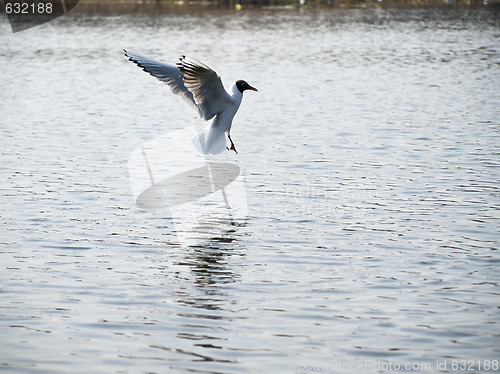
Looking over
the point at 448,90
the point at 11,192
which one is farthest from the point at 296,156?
the point at 448,90

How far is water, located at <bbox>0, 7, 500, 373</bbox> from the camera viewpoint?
6.17m

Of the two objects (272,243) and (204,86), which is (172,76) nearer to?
(204,86)

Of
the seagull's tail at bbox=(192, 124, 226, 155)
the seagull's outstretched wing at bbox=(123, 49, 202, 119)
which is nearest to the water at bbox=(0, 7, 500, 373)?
the seagull's tail at bbox=(192, 124, 226, 155)

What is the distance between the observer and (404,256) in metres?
8.28

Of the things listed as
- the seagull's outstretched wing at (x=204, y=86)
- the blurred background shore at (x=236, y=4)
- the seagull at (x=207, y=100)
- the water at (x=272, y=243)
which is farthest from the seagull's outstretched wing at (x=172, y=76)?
the blurred background shore at (x=236, y=4)

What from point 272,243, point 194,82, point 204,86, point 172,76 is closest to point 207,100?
point 204,86

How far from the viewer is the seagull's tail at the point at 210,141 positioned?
11.4 meters

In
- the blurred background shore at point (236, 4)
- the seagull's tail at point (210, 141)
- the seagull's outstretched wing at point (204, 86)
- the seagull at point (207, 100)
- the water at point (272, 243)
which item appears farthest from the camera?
the blurred background shore at point (236, 4)

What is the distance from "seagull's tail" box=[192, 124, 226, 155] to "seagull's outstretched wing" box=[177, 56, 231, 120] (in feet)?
0.67

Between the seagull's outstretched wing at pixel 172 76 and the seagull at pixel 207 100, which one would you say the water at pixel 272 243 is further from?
the seagull's outstretched wing at pixel 172 76

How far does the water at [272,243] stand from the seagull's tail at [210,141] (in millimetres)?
705

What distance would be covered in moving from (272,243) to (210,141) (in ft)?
10.0

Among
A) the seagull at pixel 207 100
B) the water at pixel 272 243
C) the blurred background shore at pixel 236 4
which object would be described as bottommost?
the blurred background shore at pixel 236 4

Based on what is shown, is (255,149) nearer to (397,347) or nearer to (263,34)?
(397,347)
